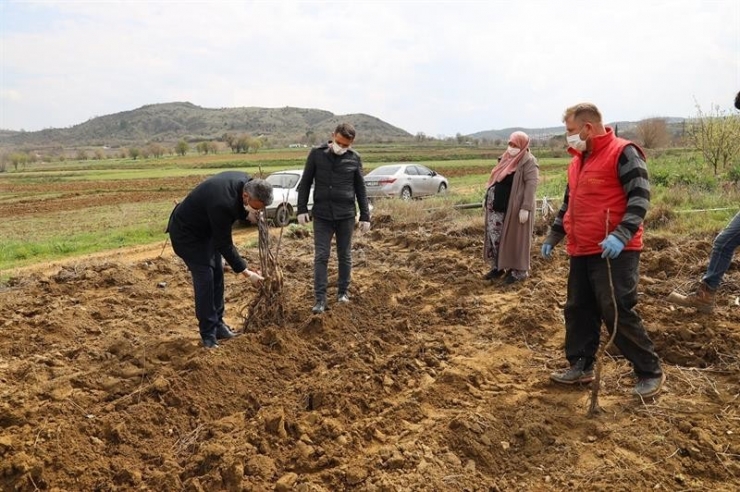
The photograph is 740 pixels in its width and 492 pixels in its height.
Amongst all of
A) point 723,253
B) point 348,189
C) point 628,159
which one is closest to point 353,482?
point 628,159

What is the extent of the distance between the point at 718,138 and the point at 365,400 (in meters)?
17.0

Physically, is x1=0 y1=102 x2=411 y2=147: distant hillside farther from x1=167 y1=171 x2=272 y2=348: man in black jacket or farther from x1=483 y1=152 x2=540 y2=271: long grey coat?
x1=167 y1=171 x2=272 y2=348: man in black jacket

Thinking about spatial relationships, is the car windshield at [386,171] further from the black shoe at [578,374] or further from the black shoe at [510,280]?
the black shoe at [578,374]

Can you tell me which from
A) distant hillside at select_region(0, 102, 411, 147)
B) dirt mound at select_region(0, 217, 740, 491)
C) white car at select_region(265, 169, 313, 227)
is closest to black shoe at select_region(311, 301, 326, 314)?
dirt mound at select_region(0, 217, 740, 491)

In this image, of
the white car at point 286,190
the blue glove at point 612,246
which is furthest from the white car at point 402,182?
the blue glove at point 612,246

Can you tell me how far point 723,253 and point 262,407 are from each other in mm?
3847

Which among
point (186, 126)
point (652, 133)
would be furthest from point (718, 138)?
point (186, 126)

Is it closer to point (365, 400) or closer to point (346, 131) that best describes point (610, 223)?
point (365, 400)

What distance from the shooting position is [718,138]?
16406 mm

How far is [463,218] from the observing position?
34.0 ft

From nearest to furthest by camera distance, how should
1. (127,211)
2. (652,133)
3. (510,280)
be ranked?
(510,280), (127,211), (652,133)

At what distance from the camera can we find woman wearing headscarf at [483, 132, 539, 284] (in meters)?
5.91

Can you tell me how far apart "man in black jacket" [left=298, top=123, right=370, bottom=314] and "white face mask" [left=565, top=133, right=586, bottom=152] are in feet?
7.58

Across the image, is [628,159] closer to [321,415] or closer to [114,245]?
[321,415]
